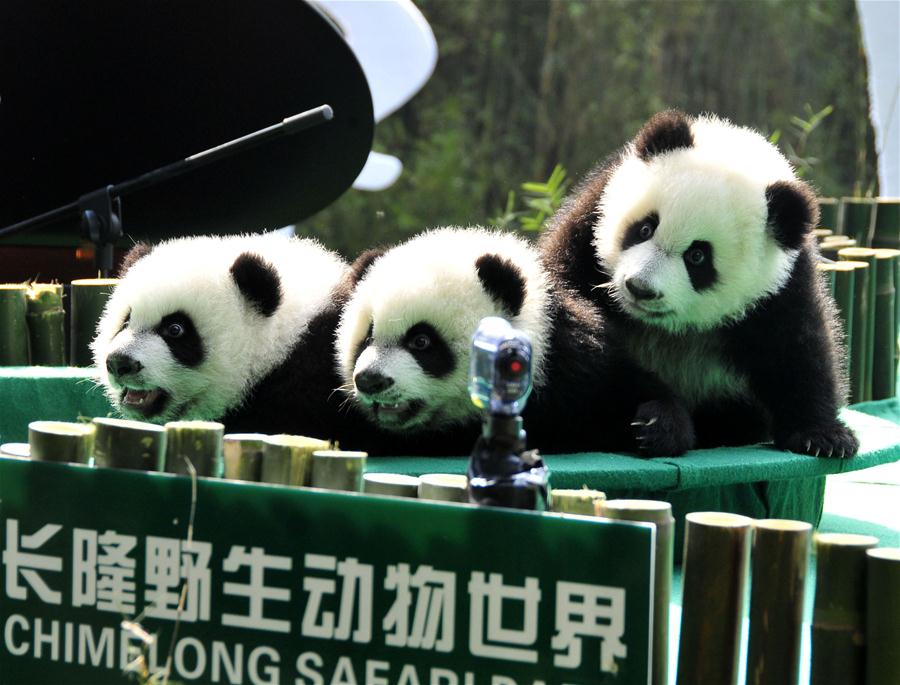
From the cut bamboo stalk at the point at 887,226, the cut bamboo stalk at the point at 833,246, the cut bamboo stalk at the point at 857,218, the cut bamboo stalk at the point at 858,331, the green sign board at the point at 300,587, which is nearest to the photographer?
the green sign board at the point at 300,587

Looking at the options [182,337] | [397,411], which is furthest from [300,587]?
[182,337]

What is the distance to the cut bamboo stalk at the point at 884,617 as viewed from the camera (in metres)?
2.13

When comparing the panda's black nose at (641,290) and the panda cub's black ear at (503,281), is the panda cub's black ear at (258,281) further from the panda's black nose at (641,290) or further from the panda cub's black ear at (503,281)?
the panda's black nose at (641,290)

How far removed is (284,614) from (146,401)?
130 cm

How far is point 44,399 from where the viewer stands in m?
3.88

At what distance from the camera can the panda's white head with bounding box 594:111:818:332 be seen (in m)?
3.41

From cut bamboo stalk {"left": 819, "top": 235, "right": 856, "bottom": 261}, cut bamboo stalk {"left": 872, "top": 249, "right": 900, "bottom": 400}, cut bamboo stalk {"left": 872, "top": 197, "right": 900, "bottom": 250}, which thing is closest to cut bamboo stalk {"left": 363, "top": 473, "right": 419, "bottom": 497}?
cut bamboo stalk {"left": 872, "top": 249, "right": 900, "bottom": 400}

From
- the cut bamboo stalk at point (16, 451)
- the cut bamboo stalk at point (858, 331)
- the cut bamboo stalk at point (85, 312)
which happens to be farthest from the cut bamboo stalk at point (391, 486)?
the cut bamboo stalk at point (858, 331)

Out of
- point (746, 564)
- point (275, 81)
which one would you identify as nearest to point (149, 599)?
point (746, 564)

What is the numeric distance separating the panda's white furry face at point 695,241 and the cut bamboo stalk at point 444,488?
3.72 feet

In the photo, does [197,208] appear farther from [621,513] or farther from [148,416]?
[621,513]

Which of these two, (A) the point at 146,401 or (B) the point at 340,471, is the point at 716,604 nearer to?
(B) the point at 340,471

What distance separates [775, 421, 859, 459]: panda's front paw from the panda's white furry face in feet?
1.13

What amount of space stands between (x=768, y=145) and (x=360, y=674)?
7.06 ft
